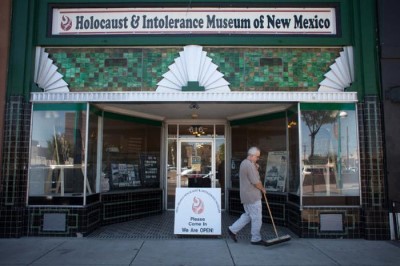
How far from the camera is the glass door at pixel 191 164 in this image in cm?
A: 1080

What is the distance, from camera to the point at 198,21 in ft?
26.3

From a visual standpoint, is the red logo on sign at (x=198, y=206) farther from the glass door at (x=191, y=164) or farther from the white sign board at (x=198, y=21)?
the white sign board at (x=198, y=21)

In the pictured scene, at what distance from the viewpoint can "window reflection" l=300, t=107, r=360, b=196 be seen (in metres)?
7.73

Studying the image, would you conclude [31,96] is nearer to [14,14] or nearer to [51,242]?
[14,14]

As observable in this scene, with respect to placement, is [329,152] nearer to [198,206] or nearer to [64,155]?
[198,206]

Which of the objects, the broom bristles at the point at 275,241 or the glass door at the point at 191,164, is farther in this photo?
the glass door at the point at 191,164

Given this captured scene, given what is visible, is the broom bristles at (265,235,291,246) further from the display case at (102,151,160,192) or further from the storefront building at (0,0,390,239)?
the display case at (102,151,160,192)

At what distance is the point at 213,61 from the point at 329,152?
319 centimetres

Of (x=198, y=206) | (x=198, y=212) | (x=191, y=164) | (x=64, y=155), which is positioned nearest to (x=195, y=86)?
(x=198, y=206)

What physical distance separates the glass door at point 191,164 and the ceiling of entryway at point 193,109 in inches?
36.5

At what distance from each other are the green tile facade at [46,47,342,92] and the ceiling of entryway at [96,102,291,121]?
1.77 feet

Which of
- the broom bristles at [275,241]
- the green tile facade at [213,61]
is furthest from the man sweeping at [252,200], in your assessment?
the green tile facade at [213,61]

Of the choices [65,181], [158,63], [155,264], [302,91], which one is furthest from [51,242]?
[302,91]

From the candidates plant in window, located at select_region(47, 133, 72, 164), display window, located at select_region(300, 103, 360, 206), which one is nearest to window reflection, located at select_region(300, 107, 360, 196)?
display window, located at select_region(300, 103, 360, 206)
